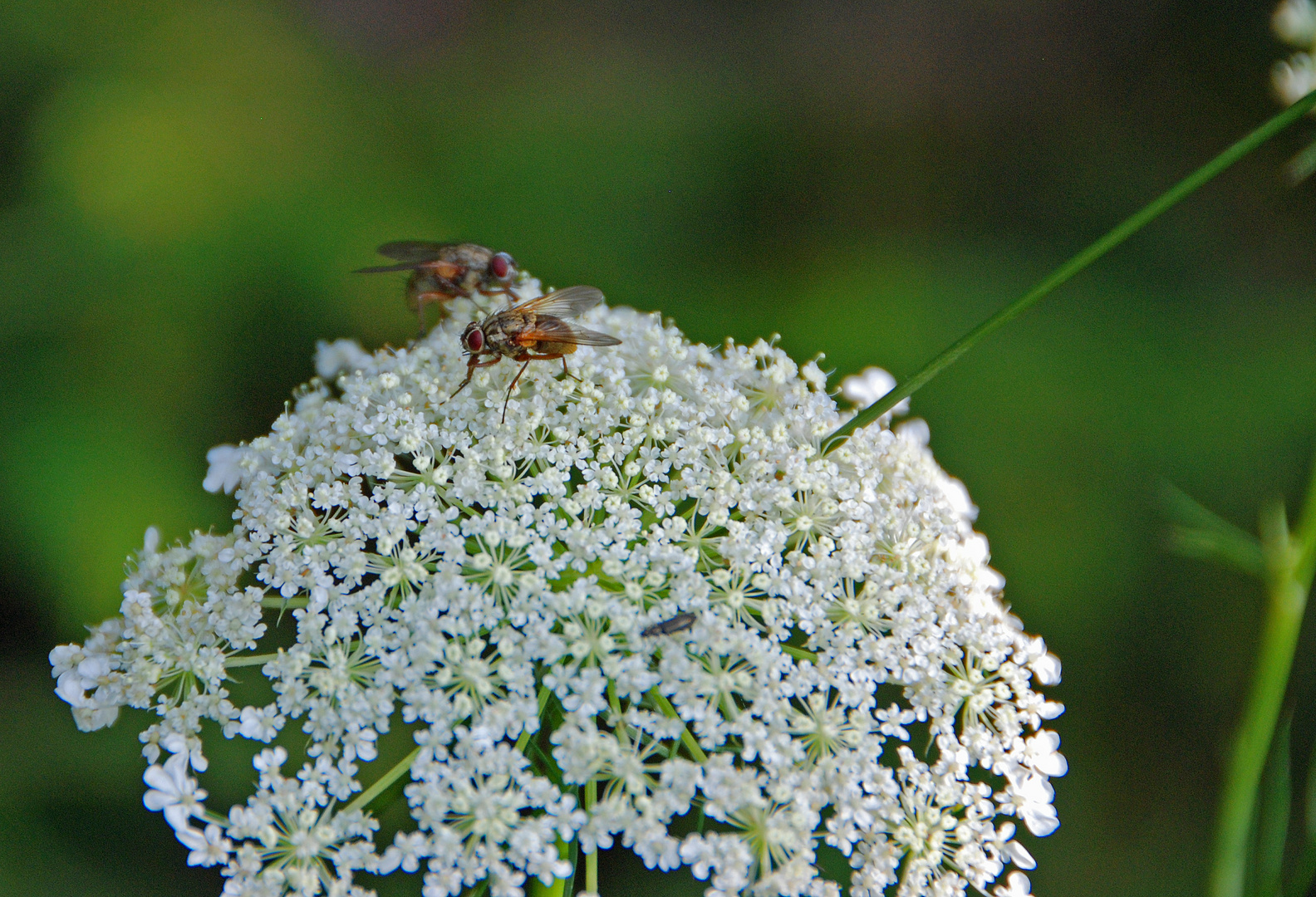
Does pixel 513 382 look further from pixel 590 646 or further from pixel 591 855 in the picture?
pixel 591 855

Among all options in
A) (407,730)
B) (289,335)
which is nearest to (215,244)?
(289,335)

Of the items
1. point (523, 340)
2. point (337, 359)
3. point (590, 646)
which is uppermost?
point (337, 359)

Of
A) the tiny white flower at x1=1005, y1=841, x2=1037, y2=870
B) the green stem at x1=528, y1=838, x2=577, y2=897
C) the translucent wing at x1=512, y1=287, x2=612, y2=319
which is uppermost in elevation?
the translucent wing at x1=512, y1=287, x2=612, y2=319

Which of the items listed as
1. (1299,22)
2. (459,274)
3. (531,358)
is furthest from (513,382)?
(1299,22)

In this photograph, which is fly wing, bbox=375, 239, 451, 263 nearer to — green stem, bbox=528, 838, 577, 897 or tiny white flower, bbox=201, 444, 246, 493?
tiny white flower, bbox=201, 444, 246, 493

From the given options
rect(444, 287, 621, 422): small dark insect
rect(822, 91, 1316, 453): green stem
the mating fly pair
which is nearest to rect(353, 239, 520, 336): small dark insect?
the mating fly pair

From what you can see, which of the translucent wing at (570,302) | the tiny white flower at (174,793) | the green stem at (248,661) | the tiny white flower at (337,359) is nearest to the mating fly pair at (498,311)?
the translucent wing at (570,302)
